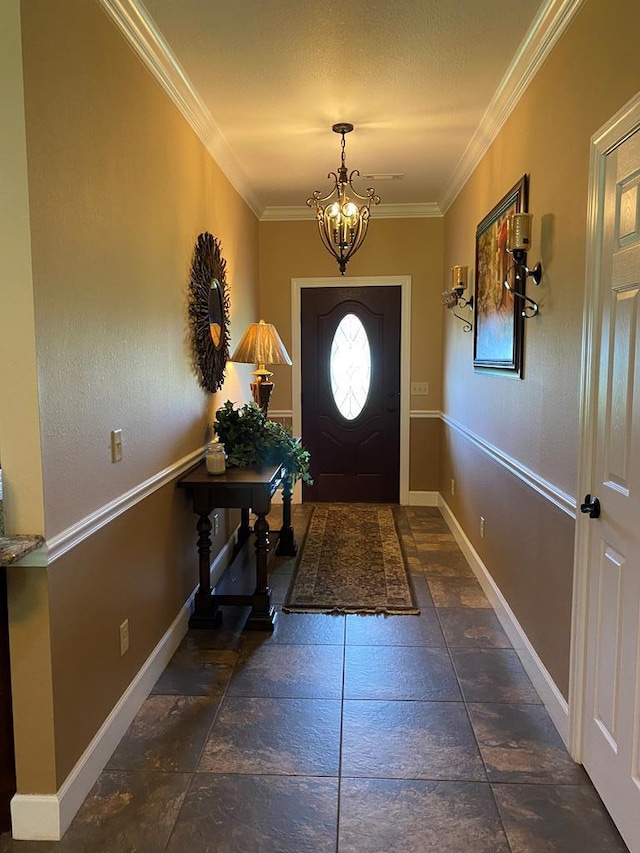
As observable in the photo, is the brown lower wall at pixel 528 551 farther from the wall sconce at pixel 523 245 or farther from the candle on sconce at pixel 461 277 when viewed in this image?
the candle on sconce at pixel 461 277

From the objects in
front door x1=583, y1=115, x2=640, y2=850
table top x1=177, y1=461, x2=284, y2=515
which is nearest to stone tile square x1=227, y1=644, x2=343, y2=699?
table top x1=177, y1=461, x2=284, y2=515

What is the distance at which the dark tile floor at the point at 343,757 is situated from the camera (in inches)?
65.4

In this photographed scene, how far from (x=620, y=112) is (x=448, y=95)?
58.9 inches

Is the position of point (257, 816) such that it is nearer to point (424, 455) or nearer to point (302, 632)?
point (302, 632)

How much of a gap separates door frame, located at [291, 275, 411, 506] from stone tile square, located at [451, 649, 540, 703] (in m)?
2.76

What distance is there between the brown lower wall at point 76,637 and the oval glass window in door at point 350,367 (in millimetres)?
3109

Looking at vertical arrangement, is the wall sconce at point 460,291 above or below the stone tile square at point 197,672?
above

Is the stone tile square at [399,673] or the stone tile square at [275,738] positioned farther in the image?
the stone tile square at [399,673]

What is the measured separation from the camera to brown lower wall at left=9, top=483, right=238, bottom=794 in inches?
63.9

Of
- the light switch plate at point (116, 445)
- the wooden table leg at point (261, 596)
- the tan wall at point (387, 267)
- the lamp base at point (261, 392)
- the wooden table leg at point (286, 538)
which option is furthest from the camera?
the tan wall at point (387, 267)

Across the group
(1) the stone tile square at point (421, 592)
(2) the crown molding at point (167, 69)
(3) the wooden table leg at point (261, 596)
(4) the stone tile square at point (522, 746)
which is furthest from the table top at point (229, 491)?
(2) the crown molding at point (167, 69)

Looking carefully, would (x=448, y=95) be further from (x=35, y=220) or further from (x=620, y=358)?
(x=35, y=220)

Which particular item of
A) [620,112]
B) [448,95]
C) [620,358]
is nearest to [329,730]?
[620,358]

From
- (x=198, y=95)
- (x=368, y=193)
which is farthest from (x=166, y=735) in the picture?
(x=368, y=193)
